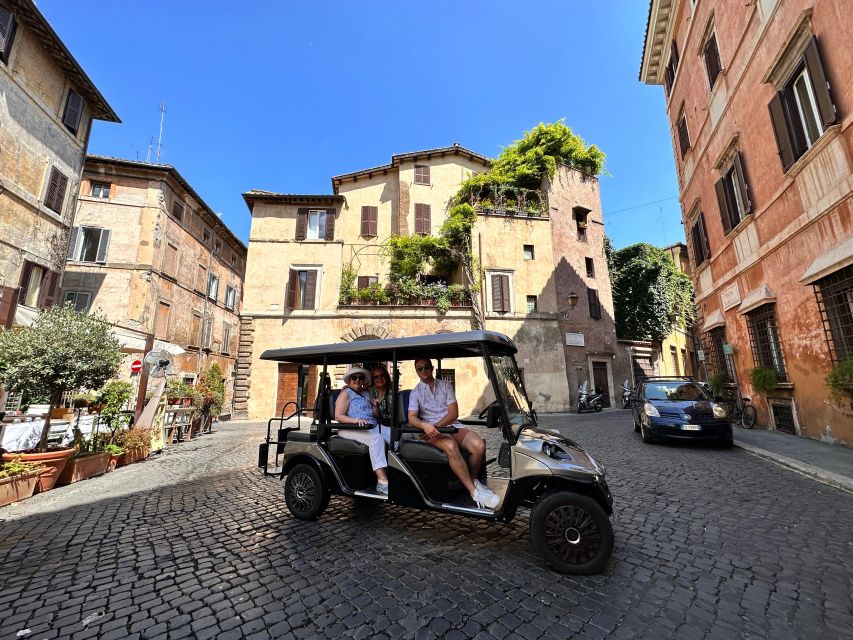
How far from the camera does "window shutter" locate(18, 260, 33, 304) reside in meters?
10.9

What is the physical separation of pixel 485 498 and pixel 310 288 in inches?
675

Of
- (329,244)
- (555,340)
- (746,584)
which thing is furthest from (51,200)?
(555,340)

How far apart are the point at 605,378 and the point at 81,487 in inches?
826

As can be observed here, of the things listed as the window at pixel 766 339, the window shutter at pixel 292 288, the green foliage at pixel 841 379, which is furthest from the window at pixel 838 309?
the window shutter at pixel 292 288

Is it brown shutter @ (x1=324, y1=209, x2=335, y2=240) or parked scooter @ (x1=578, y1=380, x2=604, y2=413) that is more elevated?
brown shutter @ (x1=324, y1=209, x2=335, y2=240)

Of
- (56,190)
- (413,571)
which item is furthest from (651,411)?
(56,190)

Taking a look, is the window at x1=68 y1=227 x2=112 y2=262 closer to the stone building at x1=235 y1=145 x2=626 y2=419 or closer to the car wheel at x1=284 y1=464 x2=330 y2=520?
the stone building at x1=235 y1=145 x2=626 y2=419

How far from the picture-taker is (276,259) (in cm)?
1923

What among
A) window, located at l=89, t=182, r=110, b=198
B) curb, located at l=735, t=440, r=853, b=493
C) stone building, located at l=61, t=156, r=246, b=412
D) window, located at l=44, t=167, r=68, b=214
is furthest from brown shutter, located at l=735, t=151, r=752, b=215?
window, located at l=89, t=182, r=110, b=198

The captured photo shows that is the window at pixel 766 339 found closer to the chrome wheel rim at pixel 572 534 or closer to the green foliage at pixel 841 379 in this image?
the green foliage at pixel 841 379

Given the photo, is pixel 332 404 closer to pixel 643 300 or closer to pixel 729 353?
pixel 729 353

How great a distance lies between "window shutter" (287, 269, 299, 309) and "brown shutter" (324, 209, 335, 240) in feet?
8.46

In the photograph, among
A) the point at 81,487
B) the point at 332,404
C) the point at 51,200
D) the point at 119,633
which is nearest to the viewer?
the point at 119,633

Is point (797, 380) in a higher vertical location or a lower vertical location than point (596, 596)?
higher
